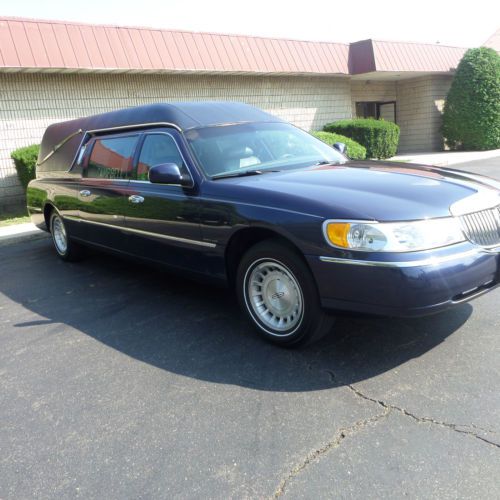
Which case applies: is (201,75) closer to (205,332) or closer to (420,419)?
(205,332)

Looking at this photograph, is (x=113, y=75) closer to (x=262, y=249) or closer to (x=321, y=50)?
(x=321, y=50)

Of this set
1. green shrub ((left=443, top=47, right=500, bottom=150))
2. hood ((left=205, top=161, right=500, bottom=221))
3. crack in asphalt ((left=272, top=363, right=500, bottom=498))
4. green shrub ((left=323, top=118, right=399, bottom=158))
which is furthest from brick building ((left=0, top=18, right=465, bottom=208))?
crack in asphalt ((left=272, top=363, right=500, bottom=498))

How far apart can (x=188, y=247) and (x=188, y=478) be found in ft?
6.92

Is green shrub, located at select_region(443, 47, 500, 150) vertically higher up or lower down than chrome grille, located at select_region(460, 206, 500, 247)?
lower down

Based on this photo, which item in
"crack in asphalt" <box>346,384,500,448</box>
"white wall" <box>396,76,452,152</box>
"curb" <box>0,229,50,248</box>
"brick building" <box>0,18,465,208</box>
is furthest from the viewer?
"white wall" <box>396,76,452,152</box>

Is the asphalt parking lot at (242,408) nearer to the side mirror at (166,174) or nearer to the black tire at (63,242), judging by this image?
the side mirror at (166,174)

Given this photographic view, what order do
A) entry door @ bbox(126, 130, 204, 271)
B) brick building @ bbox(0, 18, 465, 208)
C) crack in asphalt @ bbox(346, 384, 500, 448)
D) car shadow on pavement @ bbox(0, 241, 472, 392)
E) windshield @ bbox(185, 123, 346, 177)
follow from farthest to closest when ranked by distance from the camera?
brick building @ bbox(0, 18, 465, 208) < windshield @ bbox(185, 123, 346, 177) < entry door @ bbox(126, 130, 204, 271) < car shadow on pavement @ bbox(0, 241, 472, 392) < crack in asphalt @ bbox(346, 384, 500, 448)

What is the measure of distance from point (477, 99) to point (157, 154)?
16.5m

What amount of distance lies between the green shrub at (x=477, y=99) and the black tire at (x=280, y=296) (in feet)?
55.8

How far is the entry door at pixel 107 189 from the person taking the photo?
499cm

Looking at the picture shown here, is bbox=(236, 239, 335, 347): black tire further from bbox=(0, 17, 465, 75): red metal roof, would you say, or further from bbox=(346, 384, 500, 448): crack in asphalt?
bbox=(0, 17, 465, 75): red metal roof

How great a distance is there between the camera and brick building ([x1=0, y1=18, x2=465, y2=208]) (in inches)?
447

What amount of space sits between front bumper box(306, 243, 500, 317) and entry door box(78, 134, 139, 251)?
246cm

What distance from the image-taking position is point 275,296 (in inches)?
142
